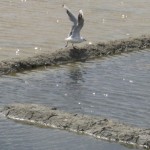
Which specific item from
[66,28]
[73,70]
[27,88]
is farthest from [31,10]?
[27,88]

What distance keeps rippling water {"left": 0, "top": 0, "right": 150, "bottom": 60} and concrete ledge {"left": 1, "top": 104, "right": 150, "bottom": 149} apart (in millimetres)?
4168

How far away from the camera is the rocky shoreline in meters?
12.7

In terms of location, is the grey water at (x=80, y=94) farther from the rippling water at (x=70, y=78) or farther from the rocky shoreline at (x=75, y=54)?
the rocky shoreline at (x=75, y=54)

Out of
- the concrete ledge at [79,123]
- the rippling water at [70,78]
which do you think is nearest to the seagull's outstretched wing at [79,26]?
the rippling water at [70,78]

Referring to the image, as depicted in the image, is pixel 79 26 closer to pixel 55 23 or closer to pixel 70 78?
pixel 70 78

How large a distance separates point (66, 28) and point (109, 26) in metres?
1.41

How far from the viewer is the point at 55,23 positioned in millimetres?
18047

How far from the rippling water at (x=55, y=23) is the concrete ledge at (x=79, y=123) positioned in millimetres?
4168

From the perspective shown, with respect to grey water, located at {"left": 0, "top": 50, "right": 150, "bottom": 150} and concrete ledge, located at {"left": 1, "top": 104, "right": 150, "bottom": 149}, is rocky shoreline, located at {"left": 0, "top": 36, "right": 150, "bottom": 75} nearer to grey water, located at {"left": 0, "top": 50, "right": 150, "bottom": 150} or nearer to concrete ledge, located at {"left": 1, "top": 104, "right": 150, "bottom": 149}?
grey water, located at {"left": 0, "top": 50, "right": 150, "bottom": 150}

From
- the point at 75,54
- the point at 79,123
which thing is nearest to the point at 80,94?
the point at 79,123

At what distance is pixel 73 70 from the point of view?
13172mm

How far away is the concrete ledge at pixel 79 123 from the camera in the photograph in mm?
8648

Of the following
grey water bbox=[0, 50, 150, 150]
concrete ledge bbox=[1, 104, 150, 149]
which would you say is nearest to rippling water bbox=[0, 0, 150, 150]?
grey water bbox=[0, 50, 150, 150]

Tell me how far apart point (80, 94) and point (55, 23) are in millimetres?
7204
